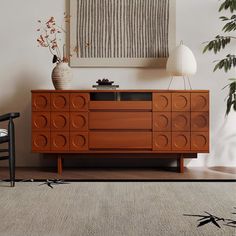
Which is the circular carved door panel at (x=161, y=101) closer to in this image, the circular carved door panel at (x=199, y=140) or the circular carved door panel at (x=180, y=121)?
the circular carved door panel at (x=180, y=121)

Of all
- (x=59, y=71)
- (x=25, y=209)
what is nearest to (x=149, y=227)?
(x=25, y=209)

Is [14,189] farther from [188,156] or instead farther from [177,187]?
[188,156]

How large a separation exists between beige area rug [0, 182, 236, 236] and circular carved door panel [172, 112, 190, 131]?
0.59 metres

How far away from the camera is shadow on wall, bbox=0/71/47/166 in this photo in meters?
4.28

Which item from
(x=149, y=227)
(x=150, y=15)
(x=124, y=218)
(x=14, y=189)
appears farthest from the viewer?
(x=150, y=15)

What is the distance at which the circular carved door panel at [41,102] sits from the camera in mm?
3807

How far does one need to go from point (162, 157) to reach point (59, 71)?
1.18 metres

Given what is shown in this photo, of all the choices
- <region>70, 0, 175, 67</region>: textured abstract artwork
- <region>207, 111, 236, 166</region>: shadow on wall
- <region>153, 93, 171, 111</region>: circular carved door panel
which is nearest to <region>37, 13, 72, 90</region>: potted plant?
<region>70, 0, 175, 67</region>: textured abstract artwork

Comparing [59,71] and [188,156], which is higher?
[59,71]

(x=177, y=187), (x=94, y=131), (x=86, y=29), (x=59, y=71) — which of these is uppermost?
(x=86, y=29)

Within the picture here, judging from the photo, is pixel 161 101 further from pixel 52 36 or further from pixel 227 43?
pixel 52 36

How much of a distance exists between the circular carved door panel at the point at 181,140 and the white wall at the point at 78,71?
496 millimetres

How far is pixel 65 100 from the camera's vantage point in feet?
12.6

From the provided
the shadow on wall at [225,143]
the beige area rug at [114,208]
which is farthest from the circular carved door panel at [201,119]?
the beige area rug at [114,208]
